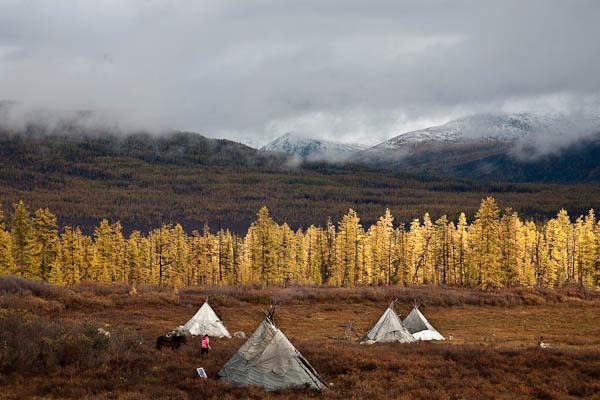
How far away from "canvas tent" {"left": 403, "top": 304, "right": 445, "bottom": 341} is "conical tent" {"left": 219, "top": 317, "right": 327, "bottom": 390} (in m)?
19.4

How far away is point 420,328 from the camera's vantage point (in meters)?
41.0

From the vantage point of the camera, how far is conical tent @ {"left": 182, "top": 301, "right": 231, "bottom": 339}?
37.9 meters

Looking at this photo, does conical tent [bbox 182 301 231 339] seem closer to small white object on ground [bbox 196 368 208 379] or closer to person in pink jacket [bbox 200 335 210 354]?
person in pink jacket [bbox 200 335 210 354]

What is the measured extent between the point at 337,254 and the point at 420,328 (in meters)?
47.1

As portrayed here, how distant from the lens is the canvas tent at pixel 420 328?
130ft

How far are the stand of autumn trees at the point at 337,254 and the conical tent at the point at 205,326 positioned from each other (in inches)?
1438

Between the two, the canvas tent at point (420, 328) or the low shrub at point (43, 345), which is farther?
the canvas tent at point (420, 328)

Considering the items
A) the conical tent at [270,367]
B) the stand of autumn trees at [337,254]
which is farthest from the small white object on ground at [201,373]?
the stand of autumn trees at [337,254]

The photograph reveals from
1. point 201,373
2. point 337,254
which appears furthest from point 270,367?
point 337,254

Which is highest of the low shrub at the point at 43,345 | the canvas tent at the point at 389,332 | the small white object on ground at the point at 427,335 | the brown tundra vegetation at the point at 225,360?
the low shrub at the point at 43,345

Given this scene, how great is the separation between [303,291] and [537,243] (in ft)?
182

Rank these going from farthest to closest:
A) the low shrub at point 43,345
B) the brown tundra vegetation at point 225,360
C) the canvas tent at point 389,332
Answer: the canvas tent at point 389,332 < the low shrub at point 43,345 < the brown tundra vegetation at point 225,360

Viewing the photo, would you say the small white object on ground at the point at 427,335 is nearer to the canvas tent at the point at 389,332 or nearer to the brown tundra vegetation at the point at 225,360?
the brown tundra vegetation at the point at 225,360

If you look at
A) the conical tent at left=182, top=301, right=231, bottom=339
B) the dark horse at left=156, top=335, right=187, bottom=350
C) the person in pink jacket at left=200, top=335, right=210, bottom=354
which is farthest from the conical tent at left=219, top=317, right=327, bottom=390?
the conical tent at left=182, top=301, right=231, bottom=339
